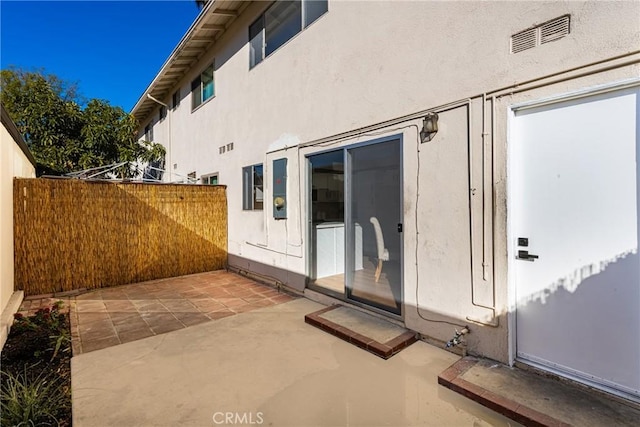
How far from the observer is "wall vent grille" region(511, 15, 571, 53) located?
8.46ft

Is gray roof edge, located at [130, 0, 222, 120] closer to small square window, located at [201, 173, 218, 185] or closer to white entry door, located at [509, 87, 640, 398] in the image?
small square window, located at [201, 173, 218, 185]

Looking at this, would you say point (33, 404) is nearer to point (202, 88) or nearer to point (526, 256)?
point (526, 256)

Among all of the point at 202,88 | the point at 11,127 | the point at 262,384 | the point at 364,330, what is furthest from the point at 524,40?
the point at 202,88

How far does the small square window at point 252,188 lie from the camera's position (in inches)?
257

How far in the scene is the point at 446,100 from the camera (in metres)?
3.35

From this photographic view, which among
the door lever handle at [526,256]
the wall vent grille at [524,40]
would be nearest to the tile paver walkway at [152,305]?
the door lever handle at [526,256]

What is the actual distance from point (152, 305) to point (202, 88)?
650cm

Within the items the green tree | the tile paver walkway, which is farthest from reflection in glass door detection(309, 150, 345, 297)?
the green tree

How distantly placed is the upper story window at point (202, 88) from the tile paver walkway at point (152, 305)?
16.7ft

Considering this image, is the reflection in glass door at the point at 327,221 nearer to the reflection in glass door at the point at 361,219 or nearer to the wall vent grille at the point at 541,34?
the reflection in glass door at the point at 361,219

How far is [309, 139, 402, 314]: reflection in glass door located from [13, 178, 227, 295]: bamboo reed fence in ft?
11.2

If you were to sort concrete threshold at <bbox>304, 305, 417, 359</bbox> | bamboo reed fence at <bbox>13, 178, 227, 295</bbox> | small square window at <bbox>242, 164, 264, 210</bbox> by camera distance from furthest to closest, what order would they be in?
1. small square window at <bbox>242, 164, 264, 210</bbox>
2. bamboo reed fence at <bbox>13, 178, 227, 295</bbox>
3. concrete threshold at <bbox>304, 305, 417, 359</bbox>

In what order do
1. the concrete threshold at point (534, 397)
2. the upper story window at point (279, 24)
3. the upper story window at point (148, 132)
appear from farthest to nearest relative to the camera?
the upper story window at point (148, 132), the upper story window at point (279, 24), the concrete threshold at point (534, 397)

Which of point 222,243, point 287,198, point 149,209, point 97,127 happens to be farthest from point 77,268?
point 97,127
